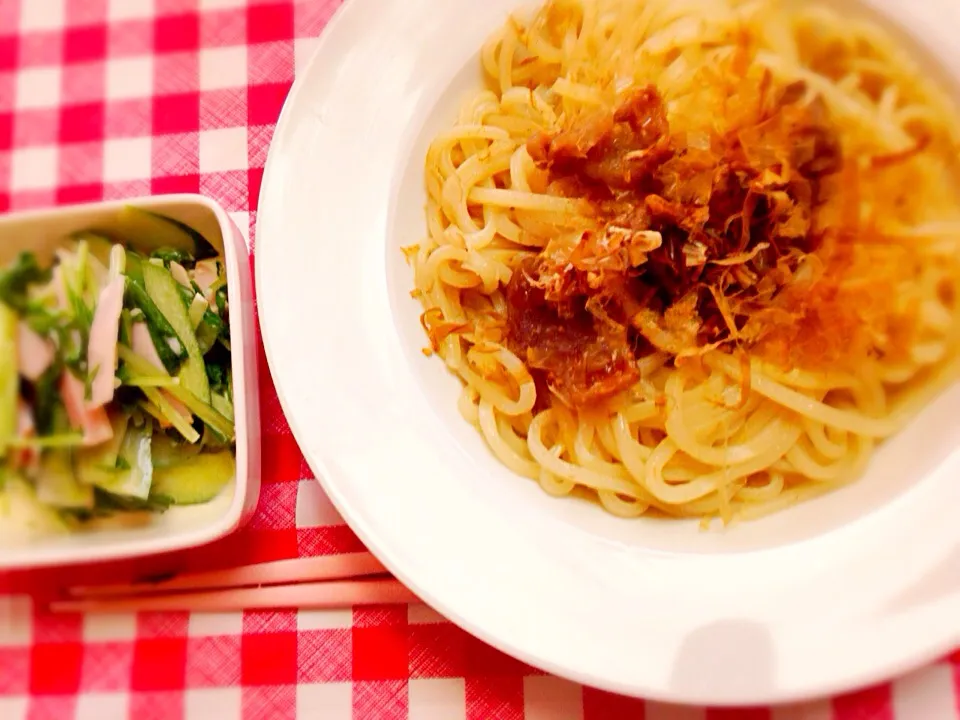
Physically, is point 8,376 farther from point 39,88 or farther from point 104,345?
point 39,88

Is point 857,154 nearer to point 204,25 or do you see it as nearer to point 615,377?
point 615,377

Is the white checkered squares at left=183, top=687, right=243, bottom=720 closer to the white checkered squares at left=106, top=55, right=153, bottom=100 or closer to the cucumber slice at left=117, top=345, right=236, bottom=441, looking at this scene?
the cucumber slice at left=117, top=345, right=236, bottom=441

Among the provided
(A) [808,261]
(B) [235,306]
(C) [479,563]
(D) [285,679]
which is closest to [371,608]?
(D) [285,679]

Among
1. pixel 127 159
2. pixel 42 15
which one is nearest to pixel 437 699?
pixel 127 159

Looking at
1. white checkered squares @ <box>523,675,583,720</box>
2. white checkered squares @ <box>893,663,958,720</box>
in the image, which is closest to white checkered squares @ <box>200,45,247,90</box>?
white checkered squares @ <box>523,675,583,720</box>

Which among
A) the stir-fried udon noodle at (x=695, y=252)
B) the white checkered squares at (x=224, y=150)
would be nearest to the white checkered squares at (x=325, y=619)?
the stir-fried udon noodle at (x=695, y=252)
